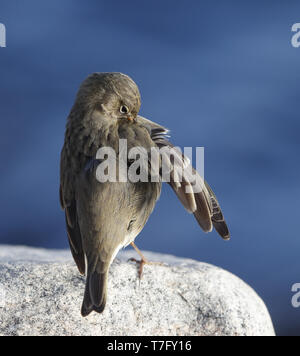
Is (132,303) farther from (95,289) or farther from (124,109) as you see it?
(124,109)

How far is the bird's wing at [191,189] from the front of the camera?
4441mm

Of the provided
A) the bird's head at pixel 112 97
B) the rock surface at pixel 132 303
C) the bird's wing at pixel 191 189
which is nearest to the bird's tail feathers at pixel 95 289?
the rock surface at pixel 132 303

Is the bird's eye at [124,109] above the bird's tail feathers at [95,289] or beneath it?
above

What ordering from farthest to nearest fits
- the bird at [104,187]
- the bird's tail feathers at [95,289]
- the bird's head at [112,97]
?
1. the bird's head at [112,97]
2. the bird at [104,187]
3. the bird's tail feathers at [95,289]

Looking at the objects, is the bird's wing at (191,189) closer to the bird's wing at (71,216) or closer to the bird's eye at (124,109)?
the bird's eye at (124,109)

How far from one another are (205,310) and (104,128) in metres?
1.60

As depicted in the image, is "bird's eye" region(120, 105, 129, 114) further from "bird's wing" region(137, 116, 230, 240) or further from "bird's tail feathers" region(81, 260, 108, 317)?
"bird's tail feathers" region(81, 260, 108, 317)

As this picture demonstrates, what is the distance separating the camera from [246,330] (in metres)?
4.59

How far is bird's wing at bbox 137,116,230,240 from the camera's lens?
4441mm

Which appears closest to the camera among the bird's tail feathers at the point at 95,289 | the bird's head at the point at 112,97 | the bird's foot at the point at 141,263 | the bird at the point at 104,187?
the bird's tail feathers at the point at 95,289

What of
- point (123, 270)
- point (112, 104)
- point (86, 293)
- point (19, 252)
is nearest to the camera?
point (86, 293)
